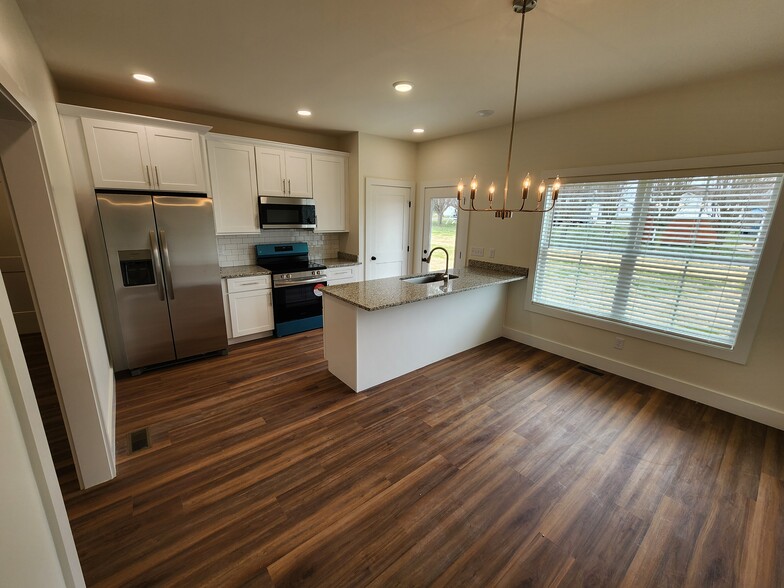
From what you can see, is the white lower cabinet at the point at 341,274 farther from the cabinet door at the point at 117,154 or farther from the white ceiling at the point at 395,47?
the cabinet door at the point at 117,154

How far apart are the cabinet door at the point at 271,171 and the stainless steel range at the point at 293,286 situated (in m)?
0.74

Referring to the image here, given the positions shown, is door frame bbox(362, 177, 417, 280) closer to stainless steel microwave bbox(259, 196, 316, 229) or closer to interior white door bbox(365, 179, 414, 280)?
interior white door bbox(365, 179, 414, 280)

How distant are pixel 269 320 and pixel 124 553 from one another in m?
2.74

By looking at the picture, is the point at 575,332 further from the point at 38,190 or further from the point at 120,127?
the point at 120,127

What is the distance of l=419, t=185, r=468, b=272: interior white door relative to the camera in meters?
4.66

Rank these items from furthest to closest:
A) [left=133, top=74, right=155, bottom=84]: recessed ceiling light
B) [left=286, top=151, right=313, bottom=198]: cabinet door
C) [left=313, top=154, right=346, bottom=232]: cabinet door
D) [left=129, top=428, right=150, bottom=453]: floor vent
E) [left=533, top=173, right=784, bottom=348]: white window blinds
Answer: [left=313, top=154, right=346, bottom=232]: cabinet door, [left=286, top=151, right=313, bottom=198]: cabinet door, [left=133, top=74, right=155, bottom=84]: recessed ceiling light, [left=533, top=173, right=784, bottom=348]: white window blinds, [left=129, top=428, right=150, bottom=453]: floor vent

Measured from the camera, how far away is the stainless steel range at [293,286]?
4.11m

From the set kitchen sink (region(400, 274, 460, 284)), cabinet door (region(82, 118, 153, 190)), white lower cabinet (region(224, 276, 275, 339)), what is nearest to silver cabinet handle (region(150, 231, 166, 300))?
cabinet door (region(82, 118, 153, 190))

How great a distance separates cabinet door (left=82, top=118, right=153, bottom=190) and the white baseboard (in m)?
4.53

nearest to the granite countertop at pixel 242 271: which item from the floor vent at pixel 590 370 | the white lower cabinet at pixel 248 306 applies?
the white lower cabinet at pixel 248 306

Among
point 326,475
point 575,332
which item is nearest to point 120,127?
point 326,475

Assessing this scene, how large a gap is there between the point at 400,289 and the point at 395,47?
186 cm

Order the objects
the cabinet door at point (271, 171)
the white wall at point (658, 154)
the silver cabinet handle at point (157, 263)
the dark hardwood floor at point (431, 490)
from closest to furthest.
→ the dark hardwood floor at point (431, 490), the white wall at point (658, 154), the silver cabinet handle at point (157, 263), the cabinet door at point (271, 171)

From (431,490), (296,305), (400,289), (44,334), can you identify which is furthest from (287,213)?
(431,490)
